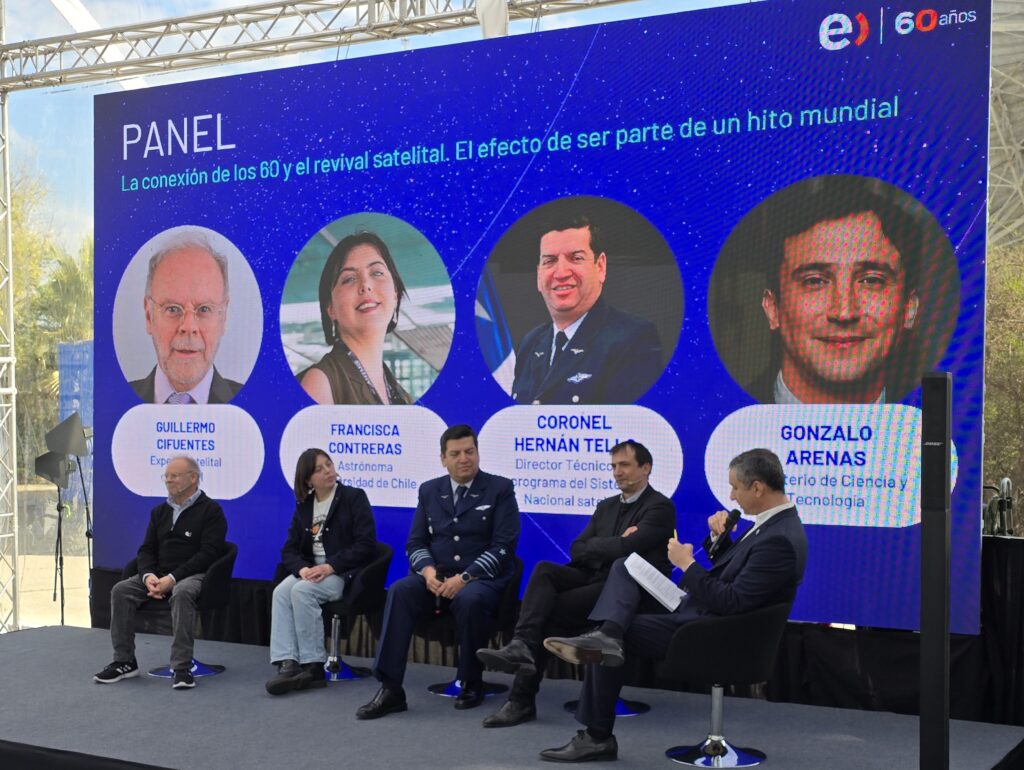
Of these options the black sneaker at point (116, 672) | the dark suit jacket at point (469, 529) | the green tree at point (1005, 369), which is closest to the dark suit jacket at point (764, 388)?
→ the dark suit jacket at point (469, 529)

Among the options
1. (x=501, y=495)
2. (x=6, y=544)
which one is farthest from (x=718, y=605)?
(x=6, y=544)

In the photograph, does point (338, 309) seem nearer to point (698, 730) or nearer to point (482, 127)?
point (482, 127)

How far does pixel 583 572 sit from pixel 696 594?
977 mm

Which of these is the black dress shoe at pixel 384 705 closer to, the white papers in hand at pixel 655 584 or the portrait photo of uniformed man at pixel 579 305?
the white papers in hand at pixel 655 584

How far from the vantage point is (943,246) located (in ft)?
16.5

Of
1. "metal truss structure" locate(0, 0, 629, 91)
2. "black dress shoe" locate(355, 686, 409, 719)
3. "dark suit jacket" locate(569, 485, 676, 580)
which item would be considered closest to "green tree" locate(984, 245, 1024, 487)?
"metal truss structure" locate(0, 0, 629, 91)

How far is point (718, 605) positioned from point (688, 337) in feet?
5.61

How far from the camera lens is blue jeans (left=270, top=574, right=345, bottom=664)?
5504 mm

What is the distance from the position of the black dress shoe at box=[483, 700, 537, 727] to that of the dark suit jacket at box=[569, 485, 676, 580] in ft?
2.05

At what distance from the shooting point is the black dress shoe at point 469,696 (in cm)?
515

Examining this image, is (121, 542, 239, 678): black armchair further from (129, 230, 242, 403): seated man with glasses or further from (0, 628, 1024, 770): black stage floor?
(129, 230, 242, 403): seated man with glasses

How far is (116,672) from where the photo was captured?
5777mm

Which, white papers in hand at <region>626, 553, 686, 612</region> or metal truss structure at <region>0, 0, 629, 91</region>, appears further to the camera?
metal truss structure at <region>0, 0, 629, 91</region>

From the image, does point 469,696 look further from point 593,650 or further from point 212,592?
point 212,592
